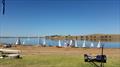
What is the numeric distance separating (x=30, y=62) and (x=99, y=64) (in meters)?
7.64

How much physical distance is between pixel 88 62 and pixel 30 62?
21.5 feet

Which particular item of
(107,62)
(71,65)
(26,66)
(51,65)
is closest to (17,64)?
(26,66)

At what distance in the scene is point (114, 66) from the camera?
1179 inches

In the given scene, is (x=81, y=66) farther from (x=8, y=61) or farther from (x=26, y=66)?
(x=8, y=61)

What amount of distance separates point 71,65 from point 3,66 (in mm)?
7070

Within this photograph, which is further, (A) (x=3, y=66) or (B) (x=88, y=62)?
(B) (x=88, y=62)

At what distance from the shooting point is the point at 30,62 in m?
31.9

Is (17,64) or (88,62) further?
(88,62)

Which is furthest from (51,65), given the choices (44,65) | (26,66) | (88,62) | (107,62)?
(107,62)

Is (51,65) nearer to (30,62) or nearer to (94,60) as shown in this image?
(30,62)

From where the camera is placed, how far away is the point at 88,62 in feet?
106

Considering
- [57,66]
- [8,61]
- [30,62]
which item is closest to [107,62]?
[57,66]

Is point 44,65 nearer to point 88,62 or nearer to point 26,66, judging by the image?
point 26,66

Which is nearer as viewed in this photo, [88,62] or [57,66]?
[57,66]
